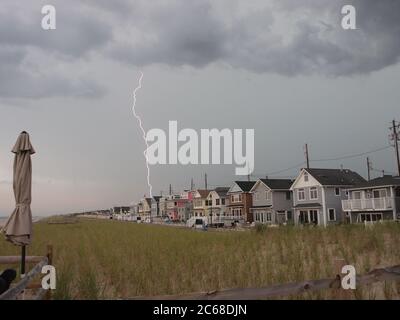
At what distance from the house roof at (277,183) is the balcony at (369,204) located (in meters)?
11.8

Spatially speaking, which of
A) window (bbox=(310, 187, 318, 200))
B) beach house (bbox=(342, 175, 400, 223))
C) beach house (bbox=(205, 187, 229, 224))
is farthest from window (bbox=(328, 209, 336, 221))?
beach house (bbox=(205, 187, 229, 224))

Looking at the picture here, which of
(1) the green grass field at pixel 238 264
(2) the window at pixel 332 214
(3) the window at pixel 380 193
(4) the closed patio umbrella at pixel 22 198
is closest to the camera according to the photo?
(4) the closed patio umbrella at pixel 22 198

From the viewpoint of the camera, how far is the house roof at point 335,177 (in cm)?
4503

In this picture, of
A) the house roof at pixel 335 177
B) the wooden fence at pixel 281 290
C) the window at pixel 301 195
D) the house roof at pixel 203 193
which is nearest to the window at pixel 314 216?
the window at pixel 301 195

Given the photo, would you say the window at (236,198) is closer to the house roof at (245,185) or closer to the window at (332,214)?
the house roof at (245,185)

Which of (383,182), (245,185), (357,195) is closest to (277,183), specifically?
(245,185)

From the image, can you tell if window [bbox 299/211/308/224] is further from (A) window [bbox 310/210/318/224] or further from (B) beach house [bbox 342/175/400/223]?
(B) beach house [bbox 342/175/400/223]

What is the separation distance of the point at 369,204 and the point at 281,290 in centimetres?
3512

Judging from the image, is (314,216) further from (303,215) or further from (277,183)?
(277,183)

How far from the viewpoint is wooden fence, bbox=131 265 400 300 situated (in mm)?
5723

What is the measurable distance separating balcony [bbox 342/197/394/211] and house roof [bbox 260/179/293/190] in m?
11.8

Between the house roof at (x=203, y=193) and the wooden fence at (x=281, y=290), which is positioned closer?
the wooden fence at (x=281, y=290)
